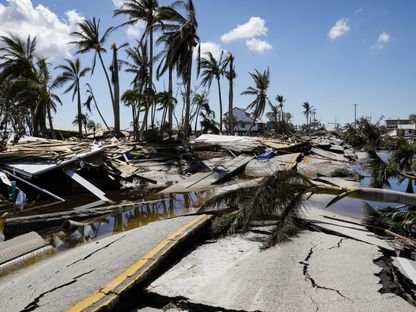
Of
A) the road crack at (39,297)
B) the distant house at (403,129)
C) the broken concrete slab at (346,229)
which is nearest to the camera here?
the road crack at (39,297)

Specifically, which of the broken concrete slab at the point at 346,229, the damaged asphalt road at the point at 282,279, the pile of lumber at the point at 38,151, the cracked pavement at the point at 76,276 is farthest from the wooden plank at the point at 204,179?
the damaged asphalt road at the point at 282,279

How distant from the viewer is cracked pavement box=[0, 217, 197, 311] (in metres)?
3.48

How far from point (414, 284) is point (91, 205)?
9.24 meters

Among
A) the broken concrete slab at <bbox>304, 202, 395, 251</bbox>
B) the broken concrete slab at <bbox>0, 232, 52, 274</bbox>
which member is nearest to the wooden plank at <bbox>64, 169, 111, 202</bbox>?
the broken concrete slab at <bbox>0, 232, 52, 274</bbox>

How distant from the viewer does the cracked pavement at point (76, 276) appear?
3479 millimetres

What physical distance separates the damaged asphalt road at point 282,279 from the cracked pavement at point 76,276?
23.3 inches

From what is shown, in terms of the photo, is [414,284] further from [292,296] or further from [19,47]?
[19,47]

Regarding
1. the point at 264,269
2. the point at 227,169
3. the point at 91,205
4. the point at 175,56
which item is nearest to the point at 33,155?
the point at 91,205

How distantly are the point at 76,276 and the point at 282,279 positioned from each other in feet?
7.54

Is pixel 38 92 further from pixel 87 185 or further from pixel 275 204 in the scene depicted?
pixel 275 204

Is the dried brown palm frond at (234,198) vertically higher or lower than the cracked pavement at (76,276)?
higher

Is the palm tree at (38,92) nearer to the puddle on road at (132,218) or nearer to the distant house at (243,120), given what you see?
the puddle on road at (132,218)

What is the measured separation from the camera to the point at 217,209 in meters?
6.28

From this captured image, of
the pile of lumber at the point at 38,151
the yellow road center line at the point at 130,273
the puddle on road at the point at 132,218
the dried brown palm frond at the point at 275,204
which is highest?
the pile of lumber at the point at 38,151
